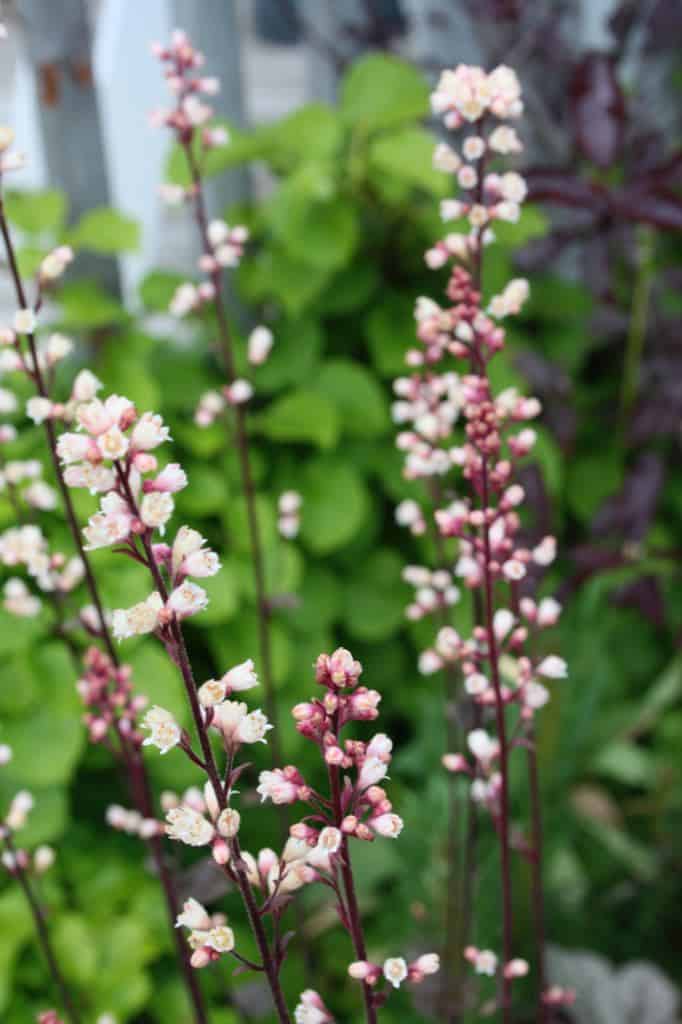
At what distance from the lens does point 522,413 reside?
0.66 metres

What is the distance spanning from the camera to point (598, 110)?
1.40 meters

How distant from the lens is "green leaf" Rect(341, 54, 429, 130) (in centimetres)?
151

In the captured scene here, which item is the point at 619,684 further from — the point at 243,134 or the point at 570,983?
the point at 243,134

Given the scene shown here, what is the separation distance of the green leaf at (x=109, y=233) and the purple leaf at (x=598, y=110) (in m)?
0.57

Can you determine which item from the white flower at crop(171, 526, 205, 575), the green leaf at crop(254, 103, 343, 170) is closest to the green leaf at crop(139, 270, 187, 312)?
the green leaf at crop(254, 103, 343, 170)

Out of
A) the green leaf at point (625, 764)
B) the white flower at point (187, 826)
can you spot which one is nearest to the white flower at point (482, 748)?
the white flower at point (187, 826)

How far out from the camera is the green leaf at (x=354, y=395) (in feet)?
4.97

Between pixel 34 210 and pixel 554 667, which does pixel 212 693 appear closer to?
pixel 554 667

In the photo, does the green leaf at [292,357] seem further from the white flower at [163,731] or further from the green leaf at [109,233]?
the white flower at [163,731]

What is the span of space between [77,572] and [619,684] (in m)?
1.23

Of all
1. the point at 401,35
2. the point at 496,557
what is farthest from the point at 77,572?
the point at 401,35

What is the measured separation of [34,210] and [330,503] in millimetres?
516

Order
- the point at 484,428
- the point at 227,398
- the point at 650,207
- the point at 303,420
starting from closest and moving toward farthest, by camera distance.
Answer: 1. the point at 484,428
2. the point at 227,398
3. the point at 650,207
4. the point at 303,420

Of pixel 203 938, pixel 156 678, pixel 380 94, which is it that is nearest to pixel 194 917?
pixel 203 938
